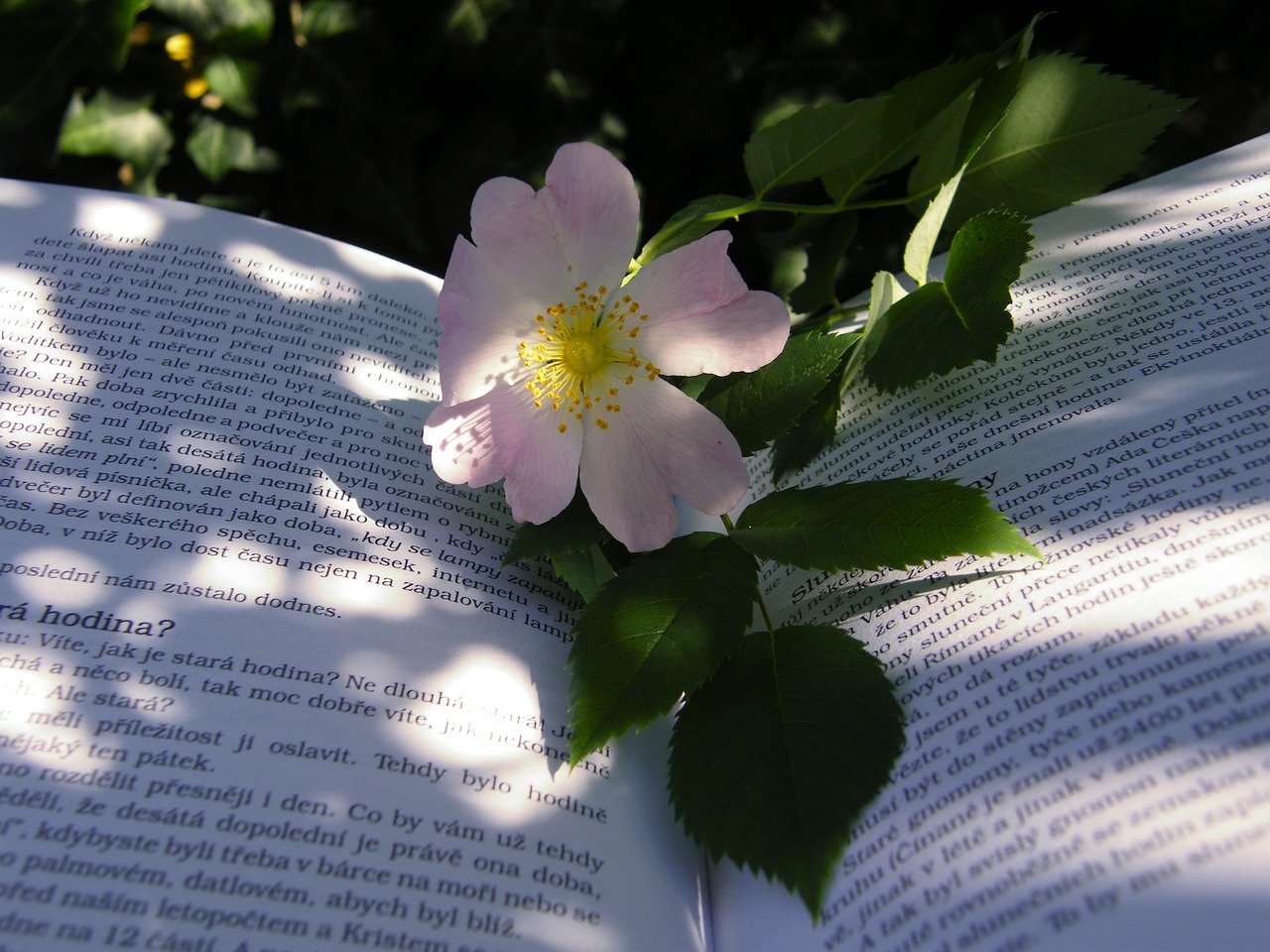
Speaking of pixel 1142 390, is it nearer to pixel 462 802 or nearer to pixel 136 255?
pixel 462 802

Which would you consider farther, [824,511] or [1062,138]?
[1062,138]

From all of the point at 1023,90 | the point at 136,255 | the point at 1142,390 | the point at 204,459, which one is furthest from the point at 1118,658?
the point at 136,255

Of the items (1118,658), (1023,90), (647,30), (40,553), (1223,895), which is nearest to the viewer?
(1223,895)

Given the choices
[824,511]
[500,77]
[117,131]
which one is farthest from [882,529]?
[117,131]

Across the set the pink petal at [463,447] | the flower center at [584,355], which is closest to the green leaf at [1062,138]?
the flower center at [584,355]

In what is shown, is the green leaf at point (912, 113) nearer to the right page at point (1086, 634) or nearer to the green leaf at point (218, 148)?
the right page at point (1086, 634)

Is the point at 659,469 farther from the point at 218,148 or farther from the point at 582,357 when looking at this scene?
the point at 218,148
